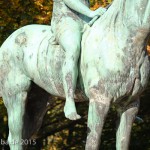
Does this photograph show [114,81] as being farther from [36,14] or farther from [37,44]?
[36,14]

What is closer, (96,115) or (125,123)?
(96,115)

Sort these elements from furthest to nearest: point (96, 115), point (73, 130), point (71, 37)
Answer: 1. point (73, 130)
2. point (71, 37)
3. point (96, 115)

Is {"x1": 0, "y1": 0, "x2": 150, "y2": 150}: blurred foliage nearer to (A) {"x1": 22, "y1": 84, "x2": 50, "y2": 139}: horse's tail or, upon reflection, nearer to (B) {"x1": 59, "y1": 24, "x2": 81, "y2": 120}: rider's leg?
(A) {"x1": 22, "y1": 84, "x2": 50, "y2": 139}: horse's tail

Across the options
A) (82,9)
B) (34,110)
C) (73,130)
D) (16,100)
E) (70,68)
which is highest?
(82,9)

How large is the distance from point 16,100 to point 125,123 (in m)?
1.41

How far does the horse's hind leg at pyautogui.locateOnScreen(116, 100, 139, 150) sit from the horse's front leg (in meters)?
0.28

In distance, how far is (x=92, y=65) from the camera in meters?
4.82

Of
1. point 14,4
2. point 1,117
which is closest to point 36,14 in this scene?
point 14,4

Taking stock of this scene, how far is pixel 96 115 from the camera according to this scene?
4.82 metres

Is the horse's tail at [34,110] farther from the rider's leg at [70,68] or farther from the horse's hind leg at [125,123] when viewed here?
the horse's hind leg at [125,123]

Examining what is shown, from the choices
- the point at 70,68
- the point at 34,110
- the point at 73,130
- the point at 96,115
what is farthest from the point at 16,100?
the point at 73,130

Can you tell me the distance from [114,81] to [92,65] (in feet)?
0.86

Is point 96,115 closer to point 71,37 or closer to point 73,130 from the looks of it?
point 71,37

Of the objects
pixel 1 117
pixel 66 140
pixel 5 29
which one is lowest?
pixel 66 140
